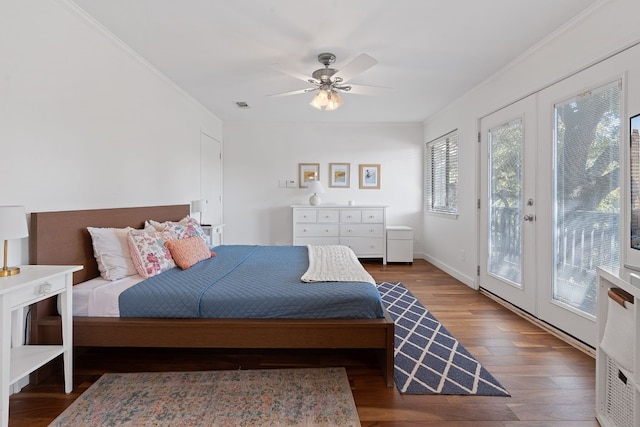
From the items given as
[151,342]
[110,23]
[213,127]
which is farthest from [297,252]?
[213,127]

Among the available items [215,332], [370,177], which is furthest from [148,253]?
[370,177]

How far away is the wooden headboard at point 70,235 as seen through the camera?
1.93 meters

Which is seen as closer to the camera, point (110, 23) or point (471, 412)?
point (471, 412)

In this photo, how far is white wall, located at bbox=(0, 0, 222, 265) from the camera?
1812 mm

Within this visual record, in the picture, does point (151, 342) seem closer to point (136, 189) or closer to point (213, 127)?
point (136, 189)

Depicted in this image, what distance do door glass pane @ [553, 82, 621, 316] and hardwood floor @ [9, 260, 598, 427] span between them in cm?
50

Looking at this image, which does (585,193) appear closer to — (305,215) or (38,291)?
(38,291)

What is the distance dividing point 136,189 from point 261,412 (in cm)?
238

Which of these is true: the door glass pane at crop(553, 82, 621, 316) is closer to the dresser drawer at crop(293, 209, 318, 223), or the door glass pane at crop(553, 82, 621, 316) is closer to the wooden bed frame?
the wooden bed frame

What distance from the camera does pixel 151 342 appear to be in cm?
191

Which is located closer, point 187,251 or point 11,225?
point 11,225

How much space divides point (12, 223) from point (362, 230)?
4309 millimetres

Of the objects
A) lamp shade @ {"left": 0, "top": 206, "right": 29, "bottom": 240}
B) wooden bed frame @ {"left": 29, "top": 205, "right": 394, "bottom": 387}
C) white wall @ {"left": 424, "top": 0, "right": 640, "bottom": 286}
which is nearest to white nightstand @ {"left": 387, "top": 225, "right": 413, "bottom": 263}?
white wall @ {"left": 424, "top": 0, "right": 640, "bottom": 286}

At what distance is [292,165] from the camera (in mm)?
5617
